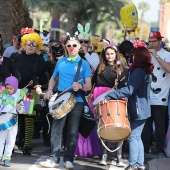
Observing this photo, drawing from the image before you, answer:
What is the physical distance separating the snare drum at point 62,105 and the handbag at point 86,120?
259 millimetres

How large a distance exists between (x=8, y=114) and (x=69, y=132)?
97 cm

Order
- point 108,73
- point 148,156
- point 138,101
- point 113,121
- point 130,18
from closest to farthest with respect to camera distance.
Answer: point 113,121
point 138,101
point 108,73
point 148,156
point 130,18

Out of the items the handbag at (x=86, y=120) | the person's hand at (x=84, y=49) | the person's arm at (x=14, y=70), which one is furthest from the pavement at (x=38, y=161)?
the person's hand at (x=84, y=49)

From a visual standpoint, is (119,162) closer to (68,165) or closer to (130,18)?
(68,165)

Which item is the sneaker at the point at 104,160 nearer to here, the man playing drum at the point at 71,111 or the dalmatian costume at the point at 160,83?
the man playing drum at the point at 71,111

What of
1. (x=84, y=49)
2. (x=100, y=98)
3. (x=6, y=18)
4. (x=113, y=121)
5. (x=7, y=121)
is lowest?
(x=7, y=121)

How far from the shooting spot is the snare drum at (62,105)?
9.12m

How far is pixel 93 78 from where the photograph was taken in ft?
32.3

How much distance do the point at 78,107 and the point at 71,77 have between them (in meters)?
0.44

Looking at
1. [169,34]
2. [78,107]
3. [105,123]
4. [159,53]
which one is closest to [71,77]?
[78,107]

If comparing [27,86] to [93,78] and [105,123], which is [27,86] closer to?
[93,78]

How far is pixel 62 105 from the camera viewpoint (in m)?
9.12

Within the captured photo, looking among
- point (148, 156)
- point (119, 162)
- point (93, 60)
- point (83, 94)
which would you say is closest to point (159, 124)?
point (148, 156)

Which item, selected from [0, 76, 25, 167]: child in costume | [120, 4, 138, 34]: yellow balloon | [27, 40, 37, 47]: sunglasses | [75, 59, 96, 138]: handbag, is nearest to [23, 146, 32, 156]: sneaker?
[0, 76, 25, 167]: child in costume
